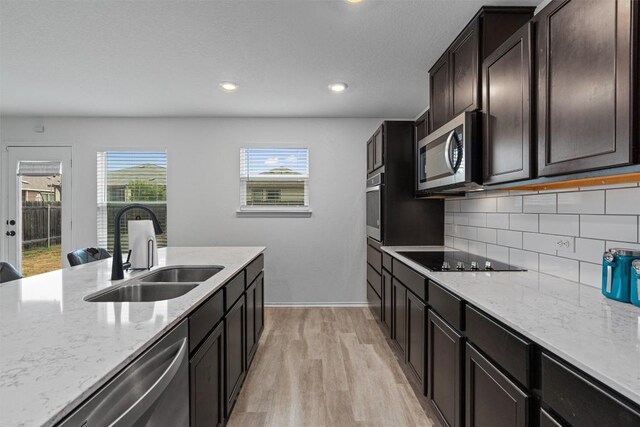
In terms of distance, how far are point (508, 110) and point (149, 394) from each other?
187 centimetres

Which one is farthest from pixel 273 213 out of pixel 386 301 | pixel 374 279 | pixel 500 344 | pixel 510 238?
pixel 500 344

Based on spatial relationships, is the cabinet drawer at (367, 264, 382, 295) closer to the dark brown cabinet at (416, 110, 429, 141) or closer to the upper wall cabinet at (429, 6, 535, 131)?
the dark brown cabinet at (416, 110, 429, 141)

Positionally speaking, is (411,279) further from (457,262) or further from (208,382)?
(208,382)

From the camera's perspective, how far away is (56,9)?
1986mm

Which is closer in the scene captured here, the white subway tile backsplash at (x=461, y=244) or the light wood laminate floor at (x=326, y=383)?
the light wood laminate floor at (x=326, y=383)

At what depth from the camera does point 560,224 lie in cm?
176

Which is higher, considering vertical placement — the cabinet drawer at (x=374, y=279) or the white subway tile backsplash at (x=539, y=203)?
the white subway tile backsplash at (x=539, y=203)

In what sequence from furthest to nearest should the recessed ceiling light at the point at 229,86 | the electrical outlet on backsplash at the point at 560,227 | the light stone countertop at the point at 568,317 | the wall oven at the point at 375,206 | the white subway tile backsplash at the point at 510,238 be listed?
the wall oven at the point at 375,206 < the recessed ceiling light at the point at 229,86 < the white subway tile backsplash at the point at 510,238 < the electrical outlet on backsplash at the point at 560,227 < the light stone countertop at the point at 568,317

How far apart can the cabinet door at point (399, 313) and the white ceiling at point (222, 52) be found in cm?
182

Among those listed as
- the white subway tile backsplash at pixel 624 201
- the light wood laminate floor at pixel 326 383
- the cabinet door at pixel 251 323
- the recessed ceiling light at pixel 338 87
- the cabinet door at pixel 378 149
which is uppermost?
the recessed ceiling light at pixel 338 87

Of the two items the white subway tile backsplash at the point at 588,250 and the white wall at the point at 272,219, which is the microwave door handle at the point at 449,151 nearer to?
the white subway tile backsplash at the point at 588,250

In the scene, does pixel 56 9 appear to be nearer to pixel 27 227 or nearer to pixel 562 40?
pixel 562 40

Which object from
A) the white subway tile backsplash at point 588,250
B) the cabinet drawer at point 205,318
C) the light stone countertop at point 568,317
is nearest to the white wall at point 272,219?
the light stone countertop at point 568,317

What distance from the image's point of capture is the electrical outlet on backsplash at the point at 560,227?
1420 mm
